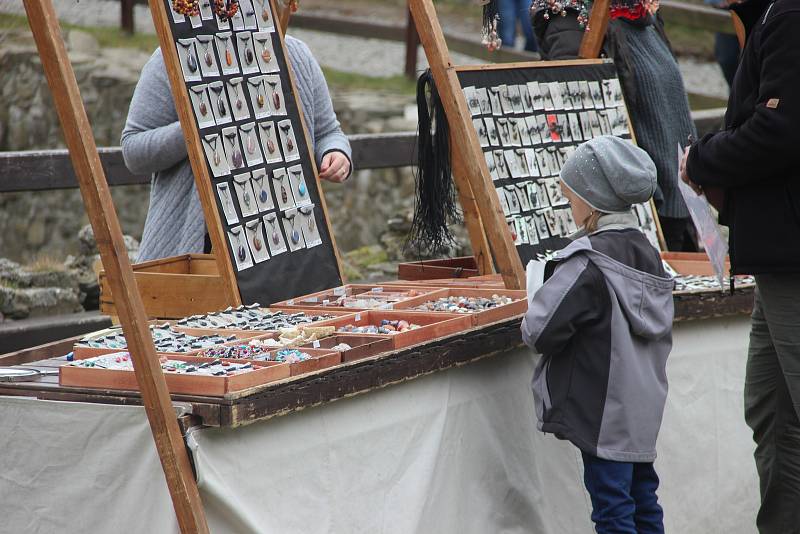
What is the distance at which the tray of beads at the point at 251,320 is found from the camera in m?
3.05

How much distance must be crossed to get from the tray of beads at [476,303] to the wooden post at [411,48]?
789 cm

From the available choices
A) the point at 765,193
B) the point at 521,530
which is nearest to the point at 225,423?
the point at 521,530

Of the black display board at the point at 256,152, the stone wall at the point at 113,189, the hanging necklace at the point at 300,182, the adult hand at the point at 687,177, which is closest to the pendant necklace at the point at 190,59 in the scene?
the black display board at the point at 256,152

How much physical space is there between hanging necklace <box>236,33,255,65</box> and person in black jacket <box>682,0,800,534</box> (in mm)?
1464

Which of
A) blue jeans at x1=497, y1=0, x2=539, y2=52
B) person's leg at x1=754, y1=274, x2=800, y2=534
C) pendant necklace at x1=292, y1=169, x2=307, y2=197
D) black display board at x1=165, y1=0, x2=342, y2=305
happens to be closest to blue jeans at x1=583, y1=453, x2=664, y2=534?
person's leg at x1=754, y1=274, x2=800, y2=534

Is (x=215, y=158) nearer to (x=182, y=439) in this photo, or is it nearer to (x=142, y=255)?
(x=142, y=255)

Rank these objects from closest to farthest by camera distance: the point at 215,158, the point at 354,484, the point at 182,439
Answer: the point at 182,439 < the point at 354,484 < the point at 215,158

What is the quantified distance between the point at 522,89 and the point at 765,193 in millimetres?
1512

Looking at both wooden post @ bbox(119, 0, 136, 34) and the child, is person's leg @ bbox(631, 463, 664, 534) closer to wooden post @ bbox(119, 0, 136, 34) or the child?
the child

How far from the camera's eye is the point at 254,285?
3.52 m

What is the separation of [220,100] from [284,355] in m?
1.19

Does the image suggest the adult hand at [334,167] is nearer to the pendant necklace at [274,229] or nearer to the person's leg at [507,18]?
the pendant necklace at [274,229]

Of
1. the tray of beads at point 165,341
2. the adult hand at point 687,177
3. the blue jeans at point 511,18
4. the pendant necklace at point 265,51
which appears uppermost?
the blue jeans at point 511,18

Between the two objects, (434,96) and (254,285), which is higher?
(434,96)
